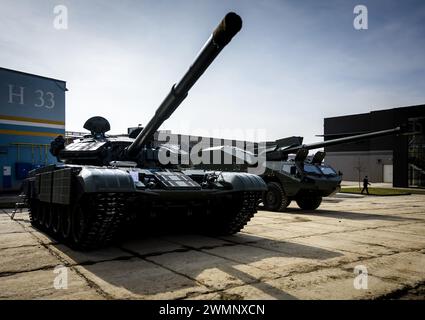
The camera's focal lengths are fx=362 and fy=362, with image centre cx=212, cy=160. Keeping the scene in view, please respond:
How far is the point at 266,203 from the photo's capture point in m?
13.1

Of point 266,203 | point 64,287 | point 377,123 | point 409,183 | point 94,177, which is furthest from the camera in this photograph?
point 377,123

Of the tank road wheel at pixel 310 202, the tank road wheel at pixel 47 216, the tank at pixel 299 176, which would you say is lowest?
the tank road wheel at pixel 310 202

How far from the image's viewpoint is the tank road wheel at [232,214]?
7020mm

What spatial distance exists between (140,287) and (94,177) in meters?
1.96

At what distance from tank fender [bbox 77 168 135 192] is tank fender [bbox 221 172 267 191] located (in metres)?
2.08

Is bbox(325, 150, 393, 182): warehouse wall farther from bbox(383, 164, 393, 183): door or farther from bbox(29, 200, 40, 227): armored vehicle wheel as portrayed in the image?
bbox(29, 200, 40, 227): armored vehicle wheel

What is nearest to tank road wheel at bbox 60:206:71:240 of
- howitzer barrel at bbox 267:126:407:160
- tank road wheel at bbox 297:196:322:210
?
howitzer barrel at bbox 267:126:407:160

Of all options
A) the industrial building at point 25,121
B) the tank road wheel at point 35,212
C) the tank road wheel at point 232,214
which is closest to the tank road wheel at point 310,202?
the tank road wheel at point 232,214

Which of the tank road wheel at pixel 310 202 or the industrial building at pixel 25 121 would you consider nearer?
the tank road wheel at pixel 310 202

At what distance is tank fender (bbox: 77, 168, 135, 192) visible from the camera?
5.16 meters

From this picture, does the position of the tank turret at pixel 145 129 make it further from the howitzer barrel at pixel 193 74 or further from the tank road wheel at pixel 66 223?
the tank road wheel at pixel 66 223

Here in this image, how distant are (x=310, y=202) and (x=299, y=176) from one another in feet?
5.94
